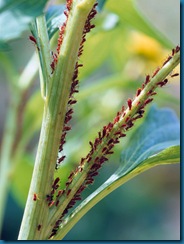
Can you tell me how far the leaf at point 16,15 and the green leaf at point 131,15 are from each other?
0.29 metres

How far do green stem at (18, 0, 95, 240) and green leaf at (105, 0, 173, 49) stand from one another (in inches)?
11.5

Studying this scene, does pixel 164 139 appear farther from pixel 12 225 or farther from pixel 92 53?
pixel 12 225

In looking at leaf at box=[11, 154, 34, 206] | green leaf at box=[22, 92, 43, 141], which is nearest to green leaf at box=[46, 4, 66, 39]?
green leaf at box=[22, 92, 43, 141]

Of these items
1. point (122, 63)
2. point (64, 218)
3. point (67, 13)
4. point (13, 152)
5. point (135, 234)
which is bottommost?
point (64, 218)

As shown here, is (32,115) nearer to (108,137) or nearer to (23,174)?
(23,174)

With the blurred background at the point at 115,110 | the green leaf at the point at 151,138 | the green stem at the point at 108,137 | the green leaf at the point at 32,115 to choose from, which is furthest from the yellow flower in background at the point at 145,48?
the green stem at the point at 108,137

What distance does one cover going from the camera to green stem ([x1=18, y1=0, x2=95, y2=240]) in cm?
41

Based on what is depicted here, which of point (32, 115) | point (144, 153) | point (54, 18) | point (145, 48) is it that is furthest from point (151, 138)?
point (145, 48)

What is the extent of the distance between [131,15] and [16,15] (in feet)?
1.12

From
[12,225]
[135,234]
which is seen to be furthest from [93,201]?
[135,234]

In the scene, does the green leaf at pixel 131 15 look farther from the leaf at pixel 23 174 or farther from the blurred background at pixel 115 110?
the leaf at pixel 23 174

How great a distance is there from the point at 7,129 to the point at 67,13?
0.53 m

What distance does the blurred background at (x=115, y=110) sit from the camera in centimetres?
91

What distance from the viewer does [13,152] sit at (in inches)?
38.3
